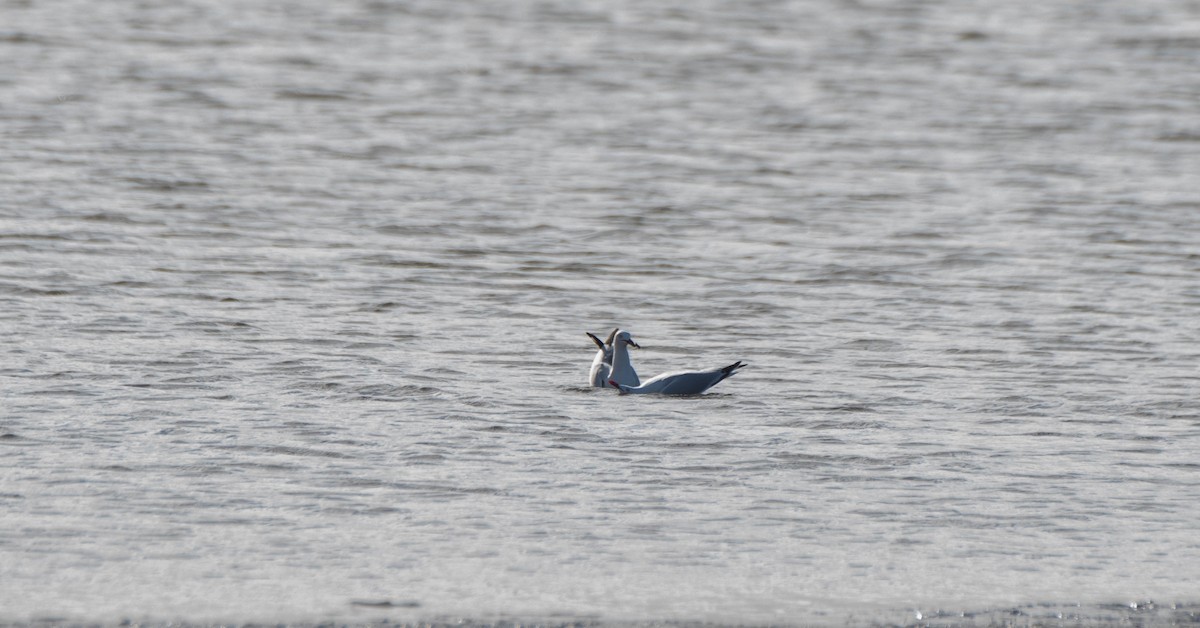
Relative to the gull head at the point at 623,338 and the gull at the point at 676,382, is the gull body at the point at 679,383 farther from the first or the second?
the gull head at the point at 623,338

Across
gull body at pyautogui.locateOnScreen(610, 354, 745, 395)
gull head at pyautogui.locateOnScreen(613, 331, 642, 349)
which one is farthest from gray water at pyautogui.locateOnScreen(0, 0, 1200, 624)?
gull head at pyautogui.locateOnScreen(613, 331, 642, 349)

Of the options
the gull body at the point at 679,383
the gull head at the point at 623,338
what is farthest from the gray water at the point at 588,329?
the gull head at the point at 623,338

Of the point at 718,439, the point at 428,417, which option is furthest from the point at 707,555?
the point at 428,417

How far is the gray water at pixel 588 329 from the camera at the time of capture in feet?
29.5

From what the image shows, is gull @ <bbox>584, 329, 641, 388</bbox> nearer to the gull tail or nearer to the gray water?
the gray water

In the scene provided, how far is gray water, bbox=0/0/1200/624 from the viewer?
29.5 ft

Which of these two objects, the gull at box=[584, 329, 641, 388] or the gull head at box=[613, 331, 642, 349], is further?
the gull head at box=[613, 331, 642, 349]

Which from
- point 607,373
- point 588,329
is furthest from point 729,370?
point 588,329

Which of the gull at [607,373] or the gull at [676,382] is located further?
the gull at [607,373]

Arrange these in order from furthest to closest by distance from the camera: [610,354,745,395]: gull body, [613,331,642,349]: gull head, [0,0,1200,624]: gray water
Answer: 1. [613,331,642,349]: gull head
2. [610,354,745,395]: gull body
3. [0,0,1200,624]: gray water

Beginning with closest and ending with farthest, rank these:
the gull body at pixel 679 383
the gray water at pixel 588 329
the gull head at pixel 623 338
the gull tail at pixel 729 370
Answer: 1. the gray water at pixel 588 329
2. the gull body at pixel 679 383
3. the gull tail at pixel 729 370
4. the gull head at pixel 623 338

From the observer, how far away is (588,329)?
1598cm

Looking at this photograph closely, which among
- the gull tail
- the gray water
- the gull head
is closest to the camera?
the gray water

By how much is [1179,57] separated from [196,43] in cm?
1888
